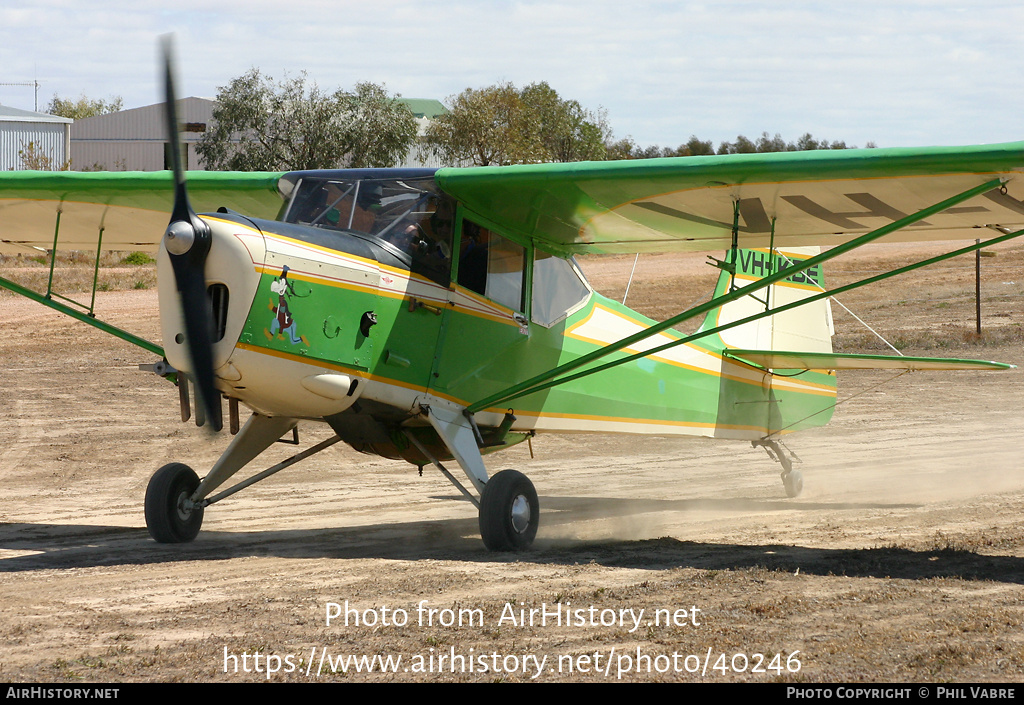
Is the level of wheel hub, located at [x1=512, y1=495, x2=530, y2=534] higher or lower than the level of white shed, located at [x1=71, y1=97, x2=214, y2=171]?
lower

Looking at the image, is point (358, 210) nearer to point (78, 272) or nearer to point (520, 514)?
point (520, 514)

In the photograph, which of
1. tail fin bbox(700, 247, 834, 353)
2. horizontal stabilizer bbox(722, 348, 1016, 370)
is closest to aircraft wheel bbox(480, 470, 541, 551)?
horizontal stabilizer bbox(722, 348, 1016, 370)

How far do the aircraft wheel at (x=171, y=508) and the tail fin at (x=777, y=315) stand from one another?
5997 millimetres

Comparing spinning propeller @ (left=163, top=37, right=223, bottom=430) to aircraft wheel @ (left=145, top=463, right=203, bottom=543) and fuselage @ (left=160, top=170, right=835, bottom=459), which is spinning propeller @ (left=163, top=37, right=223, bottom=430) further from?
aircraft wheel @ (left=145, top=463, right=203, bottom=543)

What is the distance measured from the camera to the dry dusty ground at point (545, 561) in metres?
5.11

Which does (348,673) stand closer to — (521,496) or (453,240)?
(521,496)

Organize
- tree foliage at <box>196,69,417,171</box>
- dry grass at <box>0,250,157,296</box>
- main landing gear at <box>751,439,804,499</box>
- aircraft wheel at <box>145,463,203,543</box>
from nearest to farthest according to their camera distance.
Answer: aircraft wheel at <box>145,463,203,543</box> < main landing gear at <box>751,439,804,499</box> < dry grass at <box>0,250,157,296</box> < tree foliage at <box>196,69,417,171</box>

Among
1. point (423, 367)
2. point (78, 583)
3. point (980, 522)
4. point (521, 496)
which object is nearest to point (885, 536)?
point (980, 522)

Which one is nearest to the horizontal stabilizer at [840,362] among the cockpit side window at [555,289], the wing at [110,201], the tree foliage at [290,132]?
the cockpit side window at [555,289]

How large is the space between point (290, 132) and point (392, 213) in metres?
44.9

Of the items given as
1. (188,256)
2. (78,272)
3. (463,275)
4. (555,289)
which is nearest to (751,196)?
(555,289)

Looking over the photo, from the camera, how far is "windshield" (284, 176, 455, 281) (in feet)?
27.2

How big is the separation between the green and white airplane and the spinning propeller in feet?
0.05

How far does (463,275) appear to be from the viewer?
8.70 metres
